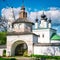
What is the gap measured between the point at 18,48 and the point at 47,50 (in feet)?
18.5

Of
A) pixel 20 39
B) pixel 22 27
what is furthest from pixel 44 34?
pixel 20 39

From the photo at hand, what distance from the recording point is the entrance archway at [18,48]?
127 feet

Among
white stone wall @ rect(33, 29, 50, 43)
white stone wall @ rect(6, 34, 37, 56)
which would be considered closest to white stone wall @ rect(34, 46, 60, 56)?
white stone wall @ rect(6, 34, 37, 56)

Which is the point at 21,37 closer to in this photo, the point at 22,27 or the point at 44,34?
the point at 22,27

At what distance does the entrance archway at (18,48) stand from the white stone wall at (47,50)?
3115mm

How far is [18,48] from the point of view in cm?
3978

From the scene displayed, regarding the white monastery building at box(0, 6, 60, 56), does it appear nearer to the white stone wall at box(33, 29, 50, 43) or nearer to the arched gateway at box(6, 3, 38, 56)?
the arched gateway at box(6, 3, 38, 56)

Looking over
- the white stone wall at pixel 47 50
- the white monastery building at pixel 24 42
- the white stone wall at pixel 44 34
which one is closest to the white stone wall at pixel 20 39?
the white monastery building at pixel 24 42

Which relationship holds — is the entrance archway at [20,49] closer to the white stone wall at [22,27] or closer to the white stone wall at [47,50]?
the white stone wall at [22,27]

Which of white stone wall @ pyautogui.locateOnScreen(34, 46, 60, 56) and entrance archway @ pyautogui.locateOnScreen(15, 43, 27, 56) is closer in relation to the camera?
white stone wall @ pyautogui.locateOnScreen(34, 46, 60, 56)

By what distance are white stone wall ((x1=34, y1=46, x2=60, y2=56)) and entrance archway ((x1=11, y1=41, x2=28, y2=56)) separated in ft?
10.2

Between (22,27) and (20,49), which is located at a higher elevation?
(22,27)

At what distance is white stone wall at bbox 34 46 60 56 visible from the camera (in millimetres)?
35656

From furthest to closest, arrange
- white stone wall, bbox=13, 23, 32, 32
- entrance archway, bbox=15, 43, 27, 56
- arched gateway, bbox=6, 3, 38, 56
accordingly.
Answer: entrance archway, bbox=15, 43, 27, 56, white stone wall, bbox=13, 23, 32, 32, arched gateway, bbox=6, 3, 38, 56
